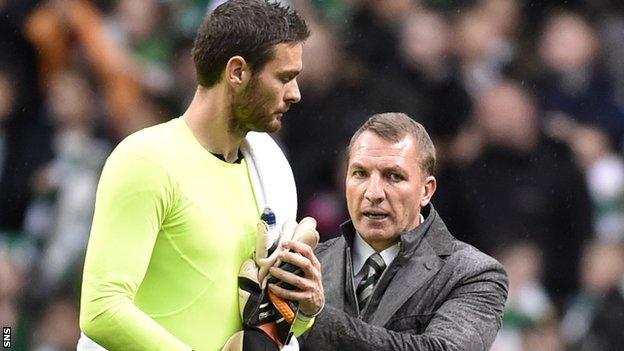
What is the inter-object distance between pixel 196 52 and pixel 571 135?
2.85m

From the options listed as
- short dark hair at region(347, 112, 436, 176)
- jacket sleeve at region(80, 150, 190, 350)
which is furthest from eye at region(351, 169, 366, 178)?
jacket sleeve at region(80, 150, 190, 350)

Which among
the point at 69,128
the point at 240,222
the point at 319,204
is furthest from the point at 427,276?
the point at 69,128

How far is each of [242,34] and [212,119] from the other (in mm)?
194

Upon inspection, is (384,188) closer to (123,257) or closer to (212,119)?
(212,119)

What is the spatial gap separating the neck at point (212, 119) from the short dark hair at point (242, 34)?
33 mm

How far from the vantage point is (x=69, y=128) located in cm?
546

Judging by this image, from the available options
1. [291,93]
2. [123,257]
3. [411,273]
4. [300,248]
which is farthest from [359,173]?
[123,257]

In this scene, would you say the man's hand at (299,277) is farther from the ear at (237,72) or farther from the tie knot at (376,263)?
the tie knot at (376,263)

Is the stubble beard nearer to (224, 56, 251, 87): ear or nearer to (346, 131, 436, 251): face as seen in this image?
(224, 56, 251, 87): ear

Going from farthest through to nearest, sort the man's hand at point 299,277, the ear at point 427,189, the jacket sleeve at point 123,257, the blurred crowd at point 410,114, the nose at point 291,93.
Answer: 1. the blurred crowd at point 410,114
2. the ear at point 427,189
3. the nose at point 291,93
4. the man's hand at point 299,277
5. the jacket sleeve at point 123,257

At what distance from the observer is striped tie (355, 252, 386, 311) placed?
146 inches

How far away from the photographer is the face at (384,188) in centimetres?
371

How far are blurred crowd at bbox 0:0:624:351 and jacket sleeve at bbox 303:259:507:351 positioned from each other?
5.73 feet

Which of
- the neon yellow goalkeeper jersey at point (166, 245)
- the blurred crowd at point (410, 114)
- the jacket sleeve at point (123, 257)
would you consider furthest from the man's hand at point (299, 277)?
the blurred crowd at point (410, 114)
